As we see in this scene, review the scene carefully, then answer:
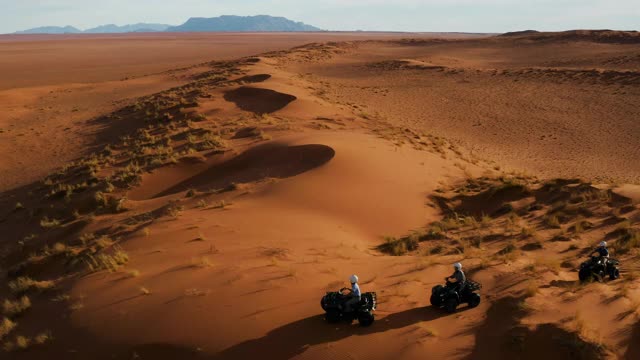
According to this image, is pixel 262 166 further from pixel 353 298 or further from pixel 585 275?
pixel 585 275

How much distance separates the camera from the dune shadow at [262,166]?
54.3 ft

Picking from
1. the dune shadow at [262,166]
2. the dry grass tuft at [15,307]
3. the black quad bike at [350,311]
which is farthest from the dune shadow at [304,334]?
the dune shadow at [262,166]

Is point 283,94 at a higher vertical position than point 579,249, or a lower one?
higher

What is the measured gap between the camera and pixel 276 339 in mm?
7266

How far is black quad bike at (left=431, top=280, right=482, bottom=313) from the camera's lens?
7.58 meters

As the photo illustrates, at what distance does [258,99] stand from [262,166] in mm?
13576

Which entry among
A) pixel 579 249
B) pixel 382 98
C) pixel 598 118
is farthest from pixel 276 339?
pixel 382 98

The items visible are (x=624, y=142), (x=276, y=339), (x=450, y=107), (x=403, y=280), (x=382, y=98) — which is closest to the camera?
(x=276, y=339)

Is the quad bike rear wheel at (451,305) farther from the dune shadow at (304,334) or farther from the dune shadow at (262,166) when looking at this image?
the dune shadow at (262,166)

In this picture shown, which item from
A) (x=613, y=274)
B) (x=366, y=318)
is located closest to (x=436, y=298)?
(x=366, y=318)

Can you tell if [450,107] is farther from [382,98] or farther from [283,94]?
[283,94]

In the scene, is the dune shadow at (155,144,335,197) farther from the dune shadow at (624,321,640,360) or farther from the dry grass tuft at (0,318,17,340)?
the dune shadow at (624,321,640,360)

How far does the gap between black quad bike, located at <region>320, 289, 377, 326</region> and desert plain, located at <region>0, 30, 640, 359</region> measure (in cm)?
16

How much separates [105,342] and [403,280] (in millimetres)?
4961
